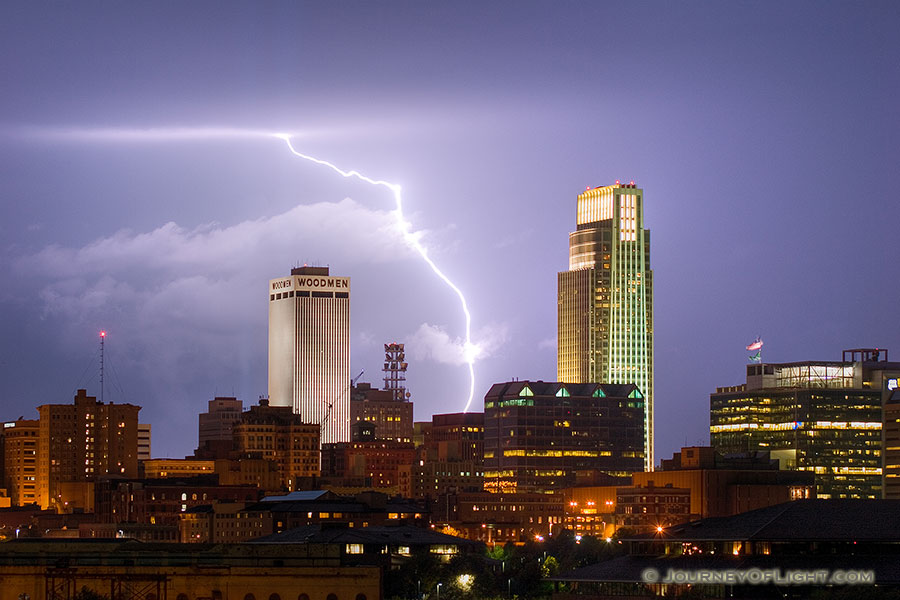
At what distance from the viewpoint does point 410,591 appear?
19900 cm

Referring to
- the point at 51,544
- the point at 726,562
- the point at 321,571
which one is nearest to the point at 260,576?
the point at 321,571

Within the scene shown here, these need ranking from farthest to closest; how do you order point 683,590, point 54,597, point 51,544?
point 51,544 → point 683,590 → point 54,597

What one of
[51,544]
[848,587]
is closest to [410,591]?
[51,544]

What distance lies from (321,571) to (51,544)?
35.0 meters

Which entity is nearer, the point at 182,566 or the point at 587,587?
the point at 182,566

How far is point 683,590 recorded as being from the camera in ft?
572

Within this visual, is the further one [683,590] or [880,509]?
[880,509]

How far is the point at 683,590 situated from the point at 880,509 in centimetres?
2571

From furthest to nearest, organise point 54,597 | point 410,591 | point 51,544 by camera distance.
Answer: point 410,591 → point 51,544 → point 54,597

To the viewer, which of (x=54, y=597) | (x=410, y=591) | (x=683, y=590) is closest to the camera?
(x=54, y=597)

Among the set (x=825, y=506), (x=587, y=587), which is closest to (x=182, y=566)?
(x=587, y=587)

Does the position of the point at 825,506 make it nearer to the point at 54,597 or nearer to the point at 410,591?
the point at 410,591

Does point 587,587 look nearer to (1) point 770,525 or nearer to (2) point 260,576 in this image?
(1) point 770,525

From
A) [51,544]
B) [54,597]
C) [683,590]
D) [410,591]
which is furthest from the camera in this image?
[410,591]
